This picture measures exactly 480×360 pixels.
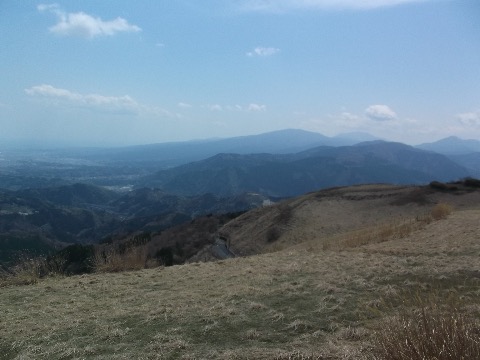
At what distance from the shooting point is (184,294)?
8938 mm

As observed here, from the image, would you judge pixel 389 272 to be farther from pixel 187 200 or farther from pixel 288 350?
pixel 187 200

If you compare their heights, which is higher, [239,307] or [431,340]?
[431,340]

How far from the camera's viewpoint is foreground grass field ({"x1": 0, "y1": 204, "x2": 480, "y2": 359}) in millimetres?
5309

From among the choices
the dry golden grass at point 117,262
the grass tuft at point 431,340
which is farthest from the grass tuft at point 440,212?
the grass tuft at point 431,340

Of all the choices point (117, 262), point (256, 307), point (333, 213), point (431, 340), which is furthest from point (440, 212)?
point (431, 340)

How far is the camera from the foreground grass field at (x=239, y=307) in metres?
5.31

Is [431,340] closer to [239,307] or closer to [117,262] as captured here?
[239,307]

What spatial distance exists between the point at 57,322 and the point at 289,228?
1019 inches

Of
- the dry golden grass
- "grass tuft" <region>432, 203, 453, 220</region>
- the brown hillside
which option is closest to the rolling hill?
the dry golden grass

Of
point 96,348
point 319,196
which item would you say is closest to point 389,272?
point 96,348

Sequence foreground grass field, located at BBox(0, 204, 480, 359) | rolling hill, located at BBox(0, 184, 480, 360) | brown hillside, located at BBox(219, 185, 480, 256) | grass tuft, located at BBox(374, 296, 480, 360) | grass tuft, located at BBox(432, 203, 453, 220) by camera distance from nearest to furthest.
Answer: grass tuft, located at BBox(374, 296, 480, 360), rolling hill, located at BBox(0, 184, 480, 360), foreground grass field, located at BBox(0, 204, 480, 359), grass tuft, located at BBox(432, 203, 453, 220), brown hillside, located at BBox(219, 185, 480, 256)

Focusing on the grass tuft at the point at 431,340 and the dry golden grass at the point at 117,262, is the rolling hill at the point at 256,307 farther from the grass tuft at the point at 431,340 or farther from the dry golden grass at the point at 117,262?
the dry golden grass at the point at 117,262

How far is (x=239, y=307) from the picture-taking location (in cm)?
721

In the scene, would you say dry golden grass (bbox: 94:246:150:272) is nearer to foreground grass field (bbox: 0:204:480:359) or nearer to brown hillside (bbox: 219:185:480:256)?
foreground grass field (bbox: 0:204:480:359)
